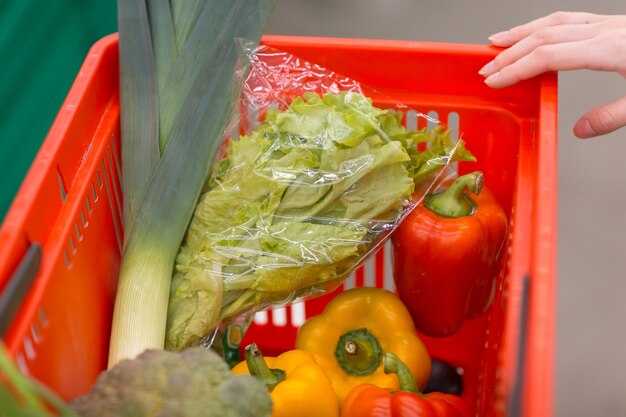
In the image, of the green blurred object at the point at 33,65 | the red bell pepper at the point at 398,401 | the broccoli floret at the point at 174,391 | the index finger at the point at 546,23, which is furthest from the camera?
the green blurred object at the point at 33,65

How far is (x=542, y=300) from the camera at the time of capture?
2.12 ft

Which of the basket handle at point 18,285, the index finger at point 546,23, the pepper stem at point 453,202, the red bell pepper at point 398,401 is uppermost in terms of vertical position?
the index finger at point 546,23

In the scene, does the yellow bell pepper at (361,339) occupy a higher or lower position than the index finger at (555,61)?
lower

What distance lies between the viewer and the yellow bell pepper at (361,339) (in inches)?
Result: 38.4

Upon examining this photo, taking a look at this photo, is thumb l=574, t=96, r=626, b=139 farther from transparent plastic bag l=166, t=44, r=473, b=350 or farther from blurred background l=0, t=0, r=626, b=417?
blurred background l=0, t=0, r=626, b=417

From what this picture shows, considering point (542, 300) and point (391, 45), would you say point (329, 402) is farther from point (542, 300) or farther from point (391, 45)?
point (391, 45)

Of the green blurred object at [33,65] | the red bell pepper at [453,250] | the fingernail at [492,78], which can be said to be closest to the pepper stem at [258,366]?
the red bell pepper at [453,250]

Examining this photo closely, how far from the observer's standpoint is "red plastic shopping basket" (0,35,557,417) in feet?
2.20

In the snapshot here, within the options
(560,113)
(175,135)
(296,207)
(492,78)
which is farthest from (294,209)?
(560,113)

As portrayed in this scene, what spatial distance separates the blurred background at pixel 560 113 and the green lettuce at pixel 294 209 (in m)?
0.50

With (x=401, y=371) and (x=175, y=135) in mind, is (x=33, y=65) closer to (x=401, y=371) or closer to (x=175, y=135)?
(x=175, y=135)

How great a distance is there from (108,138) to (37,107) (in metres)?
0.44

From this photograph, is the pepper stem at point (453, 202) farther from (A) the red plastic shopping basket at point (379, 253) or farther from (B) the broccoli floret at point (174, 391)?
(B) the broccoli floret at point (174, 391)

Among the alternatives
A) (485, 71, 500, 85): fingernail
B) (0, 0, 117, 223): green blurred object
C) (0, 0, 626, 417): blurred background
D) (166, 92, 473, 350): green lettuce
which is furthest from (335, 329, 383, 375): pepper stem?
(0, 0, 117, 223): green blurred object
